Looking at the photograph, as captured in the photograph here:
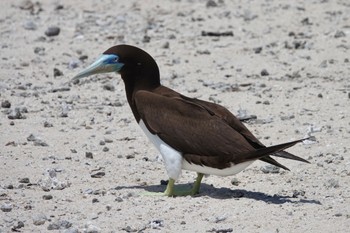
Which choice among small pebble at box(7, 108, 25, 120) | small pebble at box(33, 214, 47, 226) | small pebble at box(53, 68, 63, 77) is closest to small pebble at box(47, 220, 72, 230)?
small pebble at box(33, 214, 47, 226)

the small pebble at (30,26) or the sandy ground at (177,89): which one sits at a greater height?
the sandy ground at (177,89)

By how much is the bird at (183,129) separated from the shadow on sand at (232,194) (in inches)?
6.5

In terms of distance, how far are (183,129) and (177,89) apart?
4.18 m

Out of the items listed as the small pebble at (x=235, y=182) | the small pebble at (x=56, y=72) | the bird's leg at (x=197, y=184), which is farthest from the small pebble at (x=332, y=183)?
the small pebble at (x=56, y=72)

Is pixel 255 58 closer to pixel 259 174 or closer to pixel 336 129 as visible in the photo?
pixel 336 129

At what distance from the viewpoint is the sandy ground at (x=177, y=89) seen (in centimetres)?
851

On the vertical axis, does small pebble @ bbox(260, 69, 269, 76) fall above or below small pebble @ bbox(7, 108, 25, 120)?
below

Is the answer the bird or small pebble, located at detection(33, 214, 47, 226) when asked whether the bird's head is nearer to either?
the bird

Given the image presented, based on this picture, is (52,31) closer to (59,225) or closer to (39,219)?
(39,219)

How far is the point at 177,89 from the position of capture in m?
13.1

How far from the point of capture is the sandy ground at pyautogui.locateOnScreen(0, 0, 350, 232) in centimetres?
851

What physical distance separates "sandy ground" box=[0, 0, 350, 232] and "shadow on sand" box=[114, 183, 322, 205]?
2 centimetres

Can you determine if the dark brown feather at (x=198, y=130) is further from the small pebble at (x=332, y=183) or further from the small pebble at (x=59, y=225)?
the small pebble at (x=59, y=225)

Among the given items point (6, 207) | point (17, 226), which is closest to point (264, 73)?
point (6, 207)
